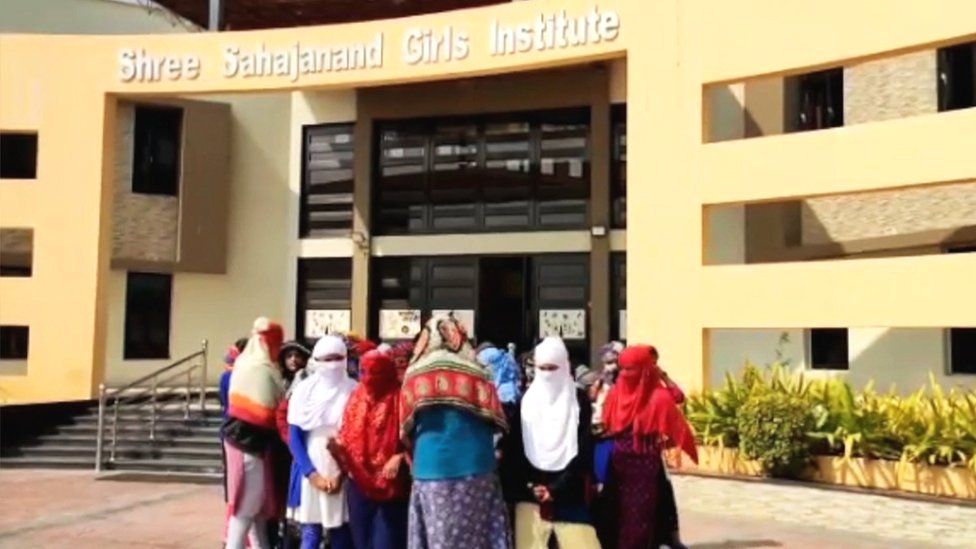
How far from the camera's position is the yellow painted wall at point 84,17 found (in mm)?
20297

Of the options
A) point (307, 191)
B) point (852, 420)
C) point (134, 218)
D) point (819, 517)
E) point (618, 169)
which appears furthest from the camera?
point (307, 191)

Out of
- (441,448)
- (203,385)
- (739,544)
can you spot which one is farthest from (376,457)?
(203,385)

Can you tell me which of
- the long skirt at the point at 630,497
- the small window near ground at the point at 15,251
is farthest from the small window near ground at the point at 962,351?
the small window near ground at the point at 15,251

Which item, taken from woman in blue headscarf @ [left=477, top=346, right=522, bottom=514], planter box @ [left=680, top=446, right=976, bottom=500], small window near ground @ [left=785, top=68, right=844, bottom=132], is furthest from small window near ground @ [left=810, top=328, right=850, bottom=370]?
woman in blue headscarf @ [left=477, top=346, right=522, bottom=514]

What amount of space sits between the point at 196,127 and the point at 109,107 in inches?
101

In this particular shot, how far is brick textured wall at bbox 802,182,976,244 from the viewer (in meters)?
14.4

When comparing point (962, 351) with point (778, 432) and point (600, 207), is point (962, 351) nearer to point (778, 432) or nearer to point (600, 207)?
point (778, 432)

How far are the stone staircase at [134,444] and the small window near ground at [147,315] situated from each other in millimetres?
3084

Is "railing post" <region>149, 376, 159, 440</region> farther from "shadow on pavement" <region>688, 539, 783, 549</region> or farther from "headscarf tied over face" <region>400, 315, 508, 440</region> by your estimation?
"headscarf tied over face" <region>400, 315, 508, 440</region>

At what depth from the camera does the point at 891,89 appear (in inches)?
598

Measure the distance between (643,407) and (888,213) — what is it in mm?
9758

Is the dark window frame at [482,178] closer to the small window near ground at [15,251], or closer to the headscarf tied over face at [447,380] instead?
the small window near ground at [15,251]

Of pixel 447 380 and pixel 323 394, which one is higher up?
pixel 447 380

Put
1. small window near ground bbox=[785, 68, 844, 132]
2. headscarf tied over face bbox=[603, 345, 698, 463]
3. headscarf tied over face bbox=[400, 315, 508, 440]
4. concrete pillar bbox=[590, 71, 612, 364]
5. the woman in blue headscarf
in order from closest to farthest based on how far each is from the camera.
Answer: headscarf tied over face bbox=[400, 315, 508, 440] → the woman in blue headscarf → headscarf tied over face bbox=[603, 345, 698, 463] → small window near ground bbox=[785, 68, 844, 132] → concrete pillar bbox=[590, 71, 612, 364]
